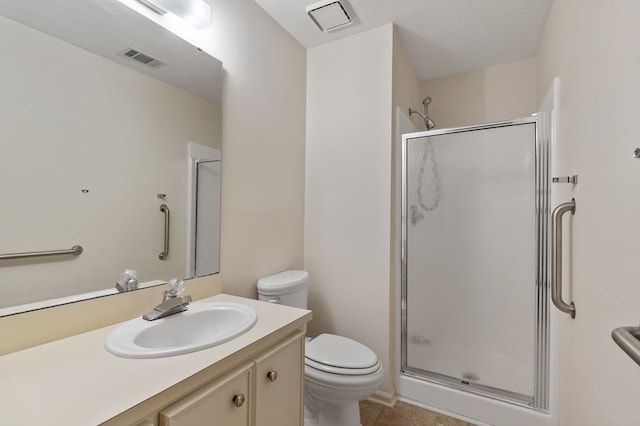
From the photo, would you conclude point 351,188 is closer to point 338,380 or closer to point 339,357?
point 339,357

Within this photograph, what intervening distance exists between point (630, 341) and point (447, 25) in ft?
6.73

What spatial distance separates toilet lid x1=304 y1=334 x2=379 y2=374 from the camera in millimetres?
1426

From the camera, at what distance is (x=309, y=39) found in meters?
2.10

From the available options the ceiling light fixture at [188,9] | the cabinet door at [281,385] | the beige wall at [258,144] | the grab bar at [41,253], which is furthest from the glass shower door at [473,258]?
the grab bar at [41,253]

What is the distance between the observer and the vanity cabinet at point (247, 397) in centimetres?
67

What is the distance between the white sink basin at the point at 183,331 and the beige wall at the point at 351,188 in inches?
38.8

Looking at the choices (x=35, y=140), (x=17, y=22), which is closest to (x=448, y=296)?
(x=35, y=140)

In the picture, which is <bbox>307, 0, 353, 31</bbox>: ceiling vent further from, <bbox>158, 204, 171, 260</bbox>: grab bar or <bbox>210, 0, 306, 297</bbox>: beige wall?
<bbox>158, 204, 171, 260</bbox>: grab bar

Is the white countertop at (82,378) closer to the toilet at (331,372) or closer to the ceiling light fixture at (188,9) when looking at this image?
the toilet at (331,372)

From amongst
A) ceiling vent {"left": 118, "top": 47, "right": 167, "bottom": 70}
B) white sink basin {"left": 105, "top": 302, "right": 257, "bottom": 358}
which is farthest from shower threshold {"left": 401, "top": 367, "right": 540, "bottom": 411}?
ceiling vent {"left": 118, "top": 47, "right": 167, "bottom": 70}

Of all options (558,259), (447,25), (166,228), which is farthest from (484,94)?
(166,228)

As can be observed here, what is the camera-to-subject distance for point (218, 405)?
31.1 inches

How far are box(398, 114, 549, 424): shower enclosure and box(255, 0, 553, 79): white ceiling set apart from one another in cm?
70

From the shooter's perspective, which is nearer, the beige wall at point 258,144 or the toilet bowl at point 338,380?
the toilet bowl at point 338,380
